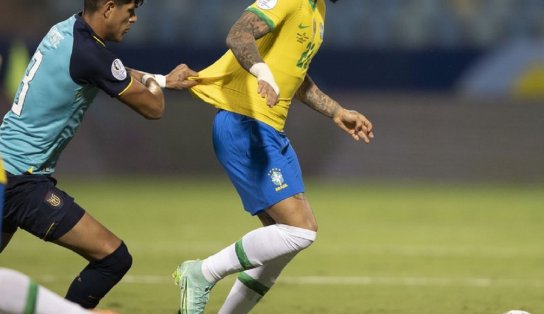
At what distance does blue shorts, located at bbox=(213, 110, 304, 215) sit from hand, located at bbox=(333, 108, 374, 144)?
0.39m

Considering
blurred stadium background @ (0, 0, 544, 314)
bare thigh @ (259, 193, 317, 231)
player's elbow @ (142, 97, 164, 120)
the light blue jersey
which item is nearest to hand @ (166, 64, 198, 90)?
player's elbow @ (142, 97, 164, 120)

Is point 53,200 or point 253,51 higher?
point 253,51

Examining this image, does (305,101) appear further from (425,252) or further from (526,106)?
(526,106)

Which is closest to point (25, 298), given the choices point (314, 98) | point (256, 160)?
point (256, 160)

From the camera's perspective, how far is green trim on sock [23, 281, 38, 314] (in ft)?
14.9

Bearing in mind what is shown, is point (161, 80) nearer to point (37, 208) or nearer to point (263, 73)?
point (263, 73)

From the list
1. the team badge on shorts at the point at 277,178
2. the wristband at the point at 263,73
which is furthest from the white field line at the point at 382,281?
the wristband at the point at 263,73

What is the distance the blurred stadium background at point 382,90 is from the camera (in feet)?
55.4

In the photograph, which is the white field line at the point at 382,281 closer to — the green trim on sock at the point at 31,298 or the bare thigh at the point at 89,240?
the bare thigh at the point at 89,240

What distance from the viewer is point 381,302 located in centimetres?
744

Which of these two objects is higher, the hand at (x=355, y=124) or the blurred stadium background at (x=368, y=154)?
the hand at (x=355, y=124)

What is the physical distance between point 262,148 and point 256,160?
0.07 meters

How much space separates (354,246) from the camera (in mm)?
10719

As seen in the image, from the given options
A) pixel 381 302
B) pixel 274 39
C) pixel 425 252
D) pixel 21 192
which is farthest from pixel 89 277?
pixel 425 252
